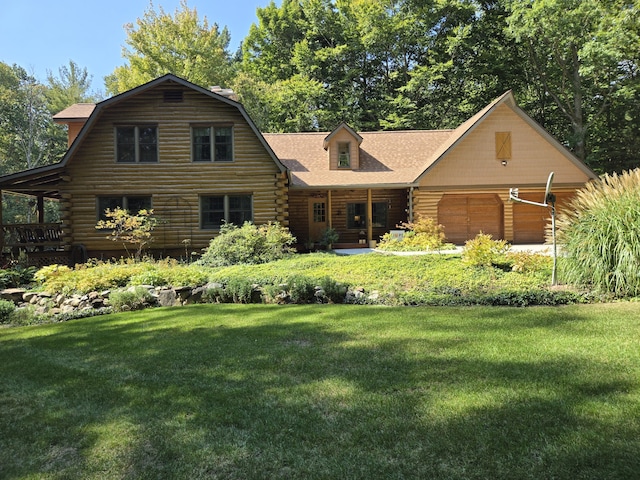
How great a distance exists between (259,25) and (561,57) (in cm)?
2498

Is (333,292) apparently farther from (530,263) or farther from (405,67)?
(405,67)

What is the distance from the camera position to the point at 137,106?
52.8 feet

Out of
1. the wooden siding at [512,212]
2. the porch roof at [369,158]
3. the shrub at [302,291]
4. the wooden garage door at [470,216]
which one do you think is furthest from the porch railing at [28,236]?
the wooden garage door at [470,216]

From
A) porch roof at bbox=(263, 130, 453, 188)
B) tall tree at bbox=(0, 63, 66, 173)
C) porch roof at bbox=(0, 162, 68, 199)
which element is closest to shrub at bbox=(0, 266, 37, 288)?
porch roof at bbox=(0, 162, 68, 199)

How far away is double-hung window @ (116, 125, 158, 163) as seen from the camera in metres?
16.2

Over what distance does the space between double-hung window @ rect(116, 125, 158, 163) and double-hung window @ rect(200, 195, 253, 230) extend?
2.74 metres

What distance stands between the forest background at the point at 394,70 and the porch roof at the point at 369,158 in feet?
29.5

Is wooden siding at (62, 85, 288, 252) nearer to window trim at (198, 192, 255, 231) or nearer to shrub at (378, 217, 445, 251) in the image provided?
window trim at (198, 192, 255, 231)

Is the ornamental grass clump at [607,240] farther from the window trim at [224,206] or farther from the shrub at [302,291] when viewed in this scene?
the window trim at [224,206]

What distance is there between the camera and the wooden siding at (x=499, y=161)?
18234mm

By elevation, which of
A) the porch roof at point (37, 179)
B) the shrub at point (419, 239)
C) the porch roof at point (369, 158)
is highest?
the porch roof at point (369, 158)

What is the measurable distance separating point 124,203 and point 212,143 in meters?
4.26

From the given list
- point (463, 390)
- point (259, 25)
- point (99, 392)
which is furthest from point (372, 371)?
point (259, 25)

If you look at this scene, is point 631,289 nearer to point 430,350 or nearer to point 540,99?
point 430,350
